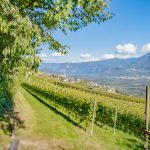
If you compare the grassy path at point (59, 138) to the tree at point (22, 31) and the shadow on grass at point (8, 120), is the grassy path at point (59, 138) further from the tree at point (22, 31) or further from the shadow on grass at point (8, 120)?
the tree at point (22, 31)

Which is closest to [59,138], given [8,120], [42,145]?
[42,145]

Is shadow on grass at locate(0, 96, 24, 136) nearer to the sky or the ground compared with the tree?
nearer to the ground

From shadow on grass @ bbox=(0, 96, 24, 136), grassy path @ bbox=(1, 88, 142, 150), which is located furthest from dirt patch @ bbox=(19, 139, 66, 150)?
shadow on grass @ bbox=(0, 96, 24, 136)

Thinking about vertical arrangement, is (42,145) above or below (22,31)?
below

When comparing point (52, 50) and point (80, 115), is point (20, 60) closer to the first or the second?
point (52, 50)

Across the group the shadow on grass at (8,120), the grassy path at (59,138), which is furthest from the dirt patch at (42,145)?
the shadow on grass at (8,120)

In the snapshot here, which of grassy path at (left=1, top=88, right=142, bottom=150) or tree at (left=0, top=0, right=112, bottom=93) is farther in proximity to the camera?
grassy path at (left=1, top=88, right=142, bottom=150)

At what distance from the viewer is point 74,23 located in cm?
1758

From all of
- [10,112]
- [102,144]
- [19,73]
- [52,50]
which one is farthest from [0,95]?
[19,73]

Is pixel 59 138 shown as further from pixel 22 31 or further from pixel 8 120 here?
pixel 22 31

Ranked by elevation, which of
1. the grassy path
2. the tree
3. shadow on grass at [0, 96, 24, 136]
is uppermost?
the tree

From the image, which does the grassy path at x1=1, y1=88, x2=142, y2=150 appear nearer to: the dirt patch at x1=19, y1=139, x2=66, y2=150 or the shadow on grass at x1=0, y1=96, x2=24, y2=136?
the dirt patch at x1=19, y1=139, x2=66, y2=150

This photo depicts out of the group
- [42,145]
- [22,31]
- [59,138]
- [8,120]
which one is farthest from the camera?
[8,120]

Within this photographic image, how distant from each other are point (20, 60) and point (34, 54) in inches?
25.7
